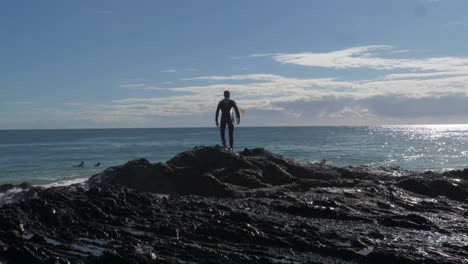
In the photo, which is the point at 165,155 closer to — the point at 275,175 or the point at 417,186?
the point at 275,175

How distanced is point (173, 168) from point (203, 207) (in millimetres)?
5517

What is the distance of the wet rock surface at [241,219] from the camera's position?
9258mm

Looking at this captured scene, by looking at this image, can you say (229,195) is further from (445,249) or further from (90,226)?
(445,249)

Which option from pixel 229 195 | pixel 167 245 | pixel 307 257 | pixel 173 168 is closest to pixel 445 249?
pixel 307 257

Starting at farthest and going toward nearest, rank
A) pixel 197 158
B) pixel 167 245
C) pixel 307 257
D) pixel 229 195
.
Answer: pixel 197 158 → pixel 229 195 → pixel 167 245 → pixel 307 257

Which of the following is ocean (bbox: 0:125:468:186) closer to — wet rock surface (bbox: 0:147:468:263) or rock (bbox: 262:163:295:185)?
rock (bbox: 262:163:295:185)

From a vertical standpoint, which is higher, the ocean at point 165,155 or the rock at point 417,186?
the rock at point 417,186

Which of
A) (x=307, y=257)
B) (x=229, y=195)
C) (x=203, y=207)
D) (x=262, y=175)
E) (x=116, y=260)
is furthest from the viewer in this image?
(x=262, y=175)

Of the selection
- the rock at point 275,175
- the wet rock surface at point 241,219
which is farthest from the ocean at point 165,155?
the wet rock surface at point 241,219

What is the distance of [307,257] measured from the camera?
9156mm

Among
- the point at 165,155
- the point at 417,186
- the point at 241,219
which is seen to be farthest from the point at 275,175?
the point at 165,155

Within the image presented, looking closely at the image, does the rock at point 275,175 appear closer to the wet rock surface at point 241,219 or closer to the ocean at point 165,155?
the wet rock surface at point 241,219

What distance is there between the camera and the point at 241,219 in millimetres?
11586

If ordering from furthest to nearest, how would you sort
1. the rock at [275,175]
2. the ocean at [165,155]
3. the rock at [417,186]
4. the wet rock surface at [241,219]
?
the ocean at [165,155] → the rock at [275,175] → the rock at [417,186] → the wet rock surface at [241,219]
